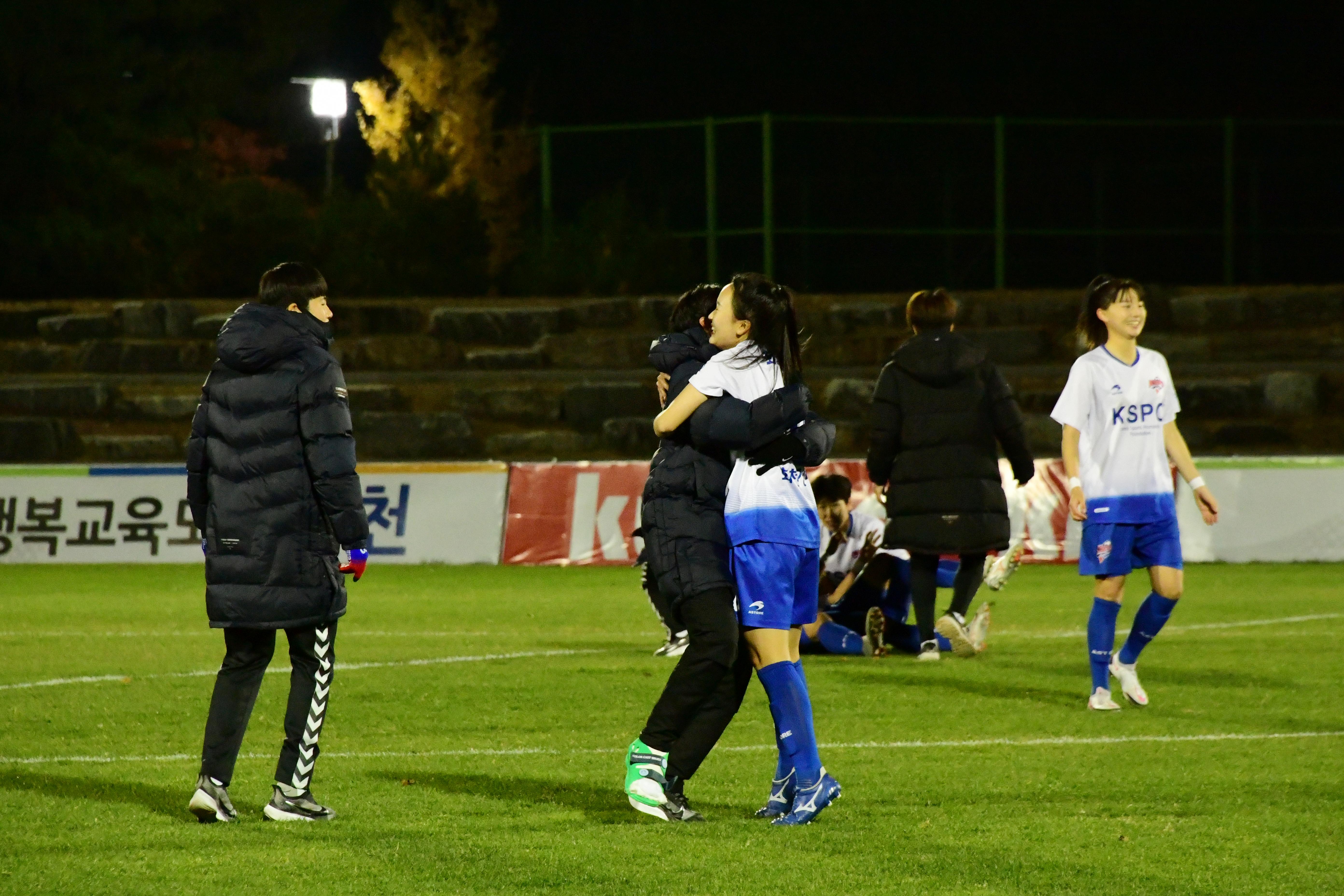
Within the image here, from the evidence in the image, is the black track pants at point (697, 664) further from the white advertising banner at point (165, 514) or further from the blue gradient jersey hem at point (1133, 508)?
the white advertising banner at point (165, 514)

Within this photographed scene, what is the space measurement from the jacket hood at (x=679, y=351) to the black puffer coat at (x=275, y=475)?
106 cm

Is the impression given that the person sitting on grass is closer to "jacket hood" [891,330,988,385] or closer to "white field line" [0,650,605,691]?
"jacket hood" [891,330,988,385]

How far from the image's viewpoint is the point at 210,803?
6410 mm

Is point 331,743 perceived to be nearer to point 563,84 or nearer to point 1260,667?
point 1260,667

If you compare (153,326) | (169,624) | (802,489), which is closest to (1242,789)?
(802,489)

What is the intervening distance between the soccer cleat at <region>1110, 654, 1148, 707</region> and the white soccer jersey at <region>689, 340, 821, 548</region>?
3.38m

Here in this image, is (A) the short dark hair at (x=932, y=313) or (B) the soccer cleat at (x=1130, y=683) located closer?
(B) the soccer cleat at (x=1130, y=683)

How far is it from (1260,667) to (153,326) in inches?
795

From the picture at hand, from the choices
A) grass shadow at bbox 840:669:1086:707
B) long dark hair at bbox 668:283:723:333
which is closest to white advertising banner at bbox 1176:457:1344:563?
grass shadow at bbox 840:669:1086:707

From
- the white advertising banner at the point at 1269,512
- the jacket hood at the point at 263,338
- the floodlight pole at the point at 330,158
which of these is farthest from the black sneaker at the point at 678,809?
the floodlight pole at the point at 330,158

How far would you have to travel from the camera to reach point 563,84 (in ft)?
149

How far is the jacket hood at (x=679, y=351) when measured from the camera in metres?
6.50

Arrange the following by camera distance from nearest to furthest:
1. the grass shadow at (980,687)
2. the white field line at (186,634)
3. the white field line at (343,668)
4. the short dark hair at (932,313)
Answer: the grass shadow at (980,687), the white field line at (343,668), the short dark hair at (932,313), the white field line at (186,634)

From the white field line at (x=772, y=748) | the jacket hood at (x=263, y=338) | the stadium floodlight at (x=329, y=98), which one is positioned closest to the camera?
the jacket hood at (x=263, y=338)
